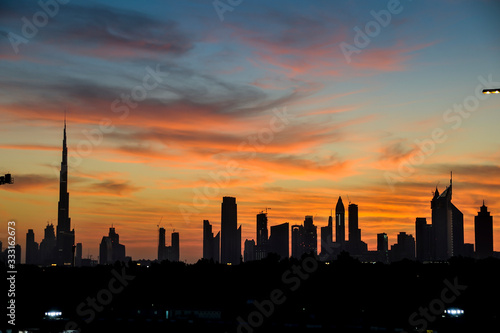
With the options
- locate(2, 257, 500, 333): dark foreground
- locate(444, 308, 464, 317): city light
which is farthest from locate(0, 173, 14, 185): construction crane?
locate(444, 308, 464, 317): city light

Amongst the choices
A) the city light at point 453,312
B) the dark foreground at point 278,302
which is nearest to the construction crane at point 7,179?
the dark foreground at point 278,302

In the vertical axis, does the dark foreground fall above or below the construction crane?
below

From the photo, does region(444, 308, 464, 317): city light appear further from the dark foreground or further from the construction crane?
the construction crane

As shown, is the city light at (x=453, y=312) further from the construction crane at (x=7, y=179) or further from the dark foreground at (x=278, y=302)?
the construction crane at (x=7, y=179)

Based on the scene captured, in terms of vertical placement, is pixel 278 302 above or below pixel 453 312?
below

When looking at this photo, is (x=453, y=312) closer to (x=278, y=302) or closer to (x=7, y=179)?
(x=278, y=302)

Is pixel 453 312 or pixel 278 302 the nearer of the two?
pixel 453 312

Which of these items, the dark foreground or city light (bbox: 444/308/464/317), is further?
the dark foreground

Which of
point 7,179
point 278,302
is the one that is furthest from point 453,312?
point 7,179

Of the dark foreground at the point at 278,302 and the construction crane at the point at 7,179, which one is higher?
the construction crane at the point at 7,179
